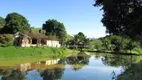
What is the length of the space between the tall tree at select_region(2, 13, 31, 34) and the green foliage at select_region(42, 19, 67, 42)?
19.7m

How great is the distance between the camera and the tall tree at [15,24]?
89.4 meters

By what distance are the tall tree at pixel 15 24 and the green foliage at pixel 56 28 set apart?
64.5ft

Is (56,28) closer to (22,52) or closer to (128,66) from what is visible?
(22,52)

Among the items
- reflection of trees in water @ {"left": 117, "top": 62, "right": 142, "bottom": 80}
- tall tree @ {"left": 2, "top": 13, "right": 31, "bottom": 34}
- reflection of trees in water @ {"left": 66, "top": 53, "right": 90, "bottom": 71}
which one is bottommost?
reflection of trees in water @ {"left": 66, "top": 53, "right": 90, "bottom": 71}

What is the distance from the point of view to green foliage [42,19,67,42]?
11788 centimetres

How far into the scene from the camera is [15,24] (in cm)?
9050

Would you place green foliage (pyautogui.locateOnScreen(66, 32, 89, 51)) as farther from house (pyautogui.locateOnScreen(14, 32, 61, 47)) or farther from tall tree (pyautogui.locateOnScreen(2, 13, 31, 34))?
tall tree (pyautogui.locateOnScreen(2, 13, 31, 34))

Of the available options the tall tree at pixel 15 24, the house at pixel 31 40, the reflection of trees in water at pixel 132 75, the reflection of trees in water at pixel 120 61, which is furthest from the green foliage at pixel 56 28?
the reflection of trees in water at pixel 132 75

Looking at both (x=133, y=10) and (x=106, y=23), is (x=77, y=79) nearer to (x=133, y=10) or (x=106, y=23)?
(x=106, y=23)

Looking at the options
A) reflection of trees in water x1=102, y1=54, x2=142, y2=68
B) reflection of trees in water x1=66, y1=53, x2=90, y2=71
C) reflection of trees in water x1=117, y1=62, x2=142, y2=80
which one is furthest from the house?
reflection of trees in water x1=117, y1=62, x2=142, y2=80

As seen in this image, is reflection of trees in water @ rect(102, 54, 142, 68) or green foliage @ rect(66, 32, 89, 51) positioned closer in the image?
reflection of trees in water @ rect(102, 54, 142, 68)

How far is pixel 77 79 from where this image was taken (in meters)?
27.7

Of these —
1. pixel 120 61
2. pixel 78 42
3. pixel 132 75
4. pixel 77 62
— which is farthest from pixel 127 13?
pixel 78 42

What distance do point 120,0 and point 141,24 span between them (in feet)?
7.79
